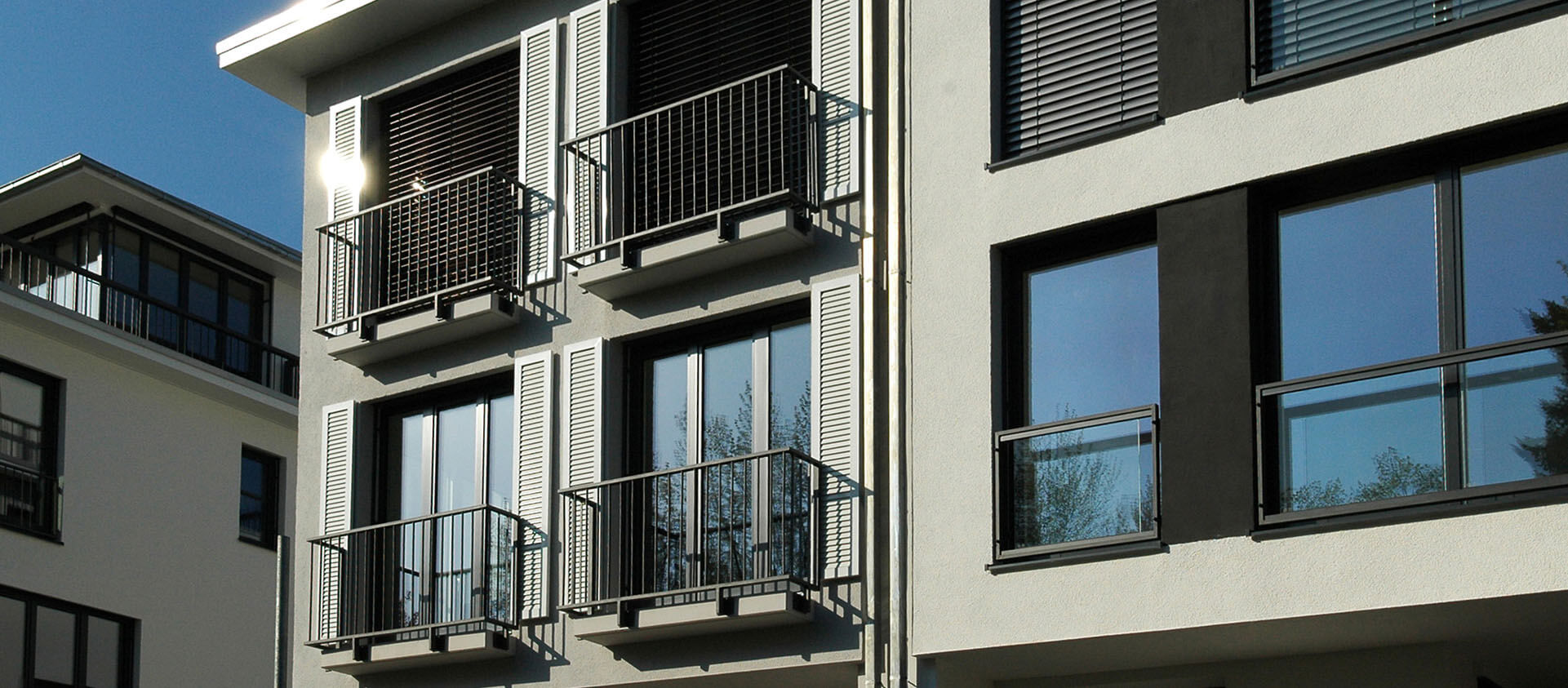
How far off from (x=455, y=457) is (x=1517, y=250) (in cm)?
1003

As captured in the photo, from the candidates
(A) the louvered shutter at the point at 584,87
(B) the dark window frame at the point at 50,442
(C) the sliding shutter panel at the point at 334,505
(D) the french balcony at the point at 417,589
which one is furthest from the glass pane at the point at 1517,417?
(B) the dark window frame at the point at 50,442

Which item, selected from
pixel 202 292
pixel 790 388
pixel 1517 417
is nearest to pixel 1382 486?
pixel 1517 417

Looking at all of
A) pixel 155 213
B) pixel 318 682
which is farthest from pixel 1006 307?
pixel 155 213

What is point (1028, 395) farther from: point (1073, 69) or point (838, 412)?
point (1073, 69)

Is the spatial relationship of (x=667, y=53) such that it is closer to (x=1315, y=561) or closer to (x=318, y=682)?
(x=318, y=682)

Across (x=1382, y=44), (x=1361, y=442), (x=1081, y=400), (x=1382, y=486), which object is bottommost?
(x=1382, y=486)

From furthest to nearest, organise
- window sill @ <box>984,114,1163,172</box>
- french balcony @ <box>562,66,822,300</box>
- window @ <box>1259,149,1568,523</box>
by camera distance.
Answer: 1. french balcony @ <box>562,66,822,300</box>
2. window sill @ <box>984,114,1163,172</box>
3. window @ <box>1259,149,1568,523</box>

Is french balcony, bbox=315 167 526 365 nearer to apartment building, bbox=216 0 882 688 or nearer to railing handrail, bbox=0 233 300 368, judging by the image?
apartment building, bbox=216 0 882 688

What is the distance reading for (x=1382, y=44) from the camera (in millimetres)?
12703

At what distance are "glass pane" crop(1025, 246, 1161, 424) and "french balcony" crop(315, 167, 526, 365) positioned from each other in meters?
5.43

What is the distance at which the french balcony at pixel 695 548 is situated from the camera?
1491 cm

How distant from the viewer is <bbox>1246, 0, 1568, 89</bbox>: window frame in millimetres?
12148

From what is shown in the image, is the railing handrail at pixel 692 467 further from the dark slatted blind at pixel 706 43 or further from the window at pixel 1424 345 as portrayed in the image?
the window at pixel 1424 345

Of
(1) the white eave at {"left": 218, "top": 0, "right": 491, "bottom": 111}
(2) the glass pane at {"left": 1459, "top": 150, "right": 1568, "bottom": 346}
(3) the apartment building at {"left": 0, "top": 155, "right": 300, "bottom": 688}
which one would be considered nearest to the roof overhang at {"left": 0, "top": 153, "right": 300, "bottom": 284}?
(3) the apartment building at {"left": 0, "top": 155, "right": 300, "bottom": 688}
